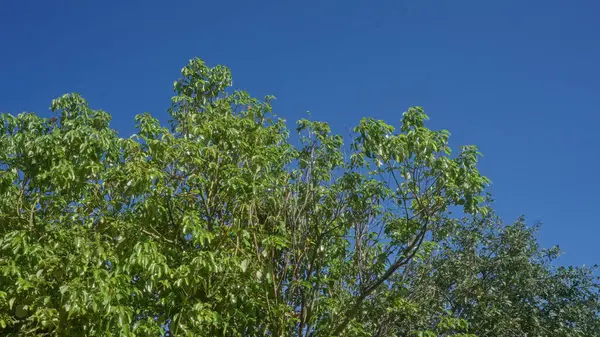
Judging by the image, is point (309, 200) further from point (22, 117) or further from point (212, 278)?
point (22, 117)

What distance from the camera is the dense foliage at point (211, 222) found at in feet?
24.2

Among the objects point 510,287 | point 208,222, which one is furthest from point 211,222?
point 510,287

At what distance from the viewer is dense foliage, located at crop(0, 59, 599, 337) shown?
7391 mm

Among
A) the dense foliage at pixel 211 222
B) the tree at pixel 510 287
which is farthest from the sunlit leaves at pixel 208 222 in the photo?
the tree at pixel 510 287

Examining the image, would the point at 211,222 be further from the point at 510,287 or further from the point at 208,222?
the point at 510,287

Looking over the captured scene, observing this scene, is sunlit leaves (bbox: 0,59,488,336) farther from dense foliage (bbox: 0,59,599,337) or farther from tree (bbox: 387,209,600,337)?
tree (bbox: 387,209,600,337)

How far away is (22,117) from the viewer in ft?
31.5

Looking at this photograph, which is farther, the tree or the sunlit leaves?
the tree

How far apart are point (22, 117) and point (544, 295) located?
10.7m

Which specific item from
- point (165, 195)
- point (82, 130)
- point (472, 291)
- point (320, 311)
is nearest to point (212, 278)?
point (165, 195)

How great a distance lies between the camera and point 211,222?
900 cm

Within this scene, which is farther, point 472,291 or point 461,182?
point 472,291

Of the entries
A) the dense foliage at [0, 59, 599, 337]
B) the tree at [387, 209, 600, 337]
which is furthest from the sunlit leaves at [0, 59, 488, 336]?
the tree at [387, 209, 600, 337]

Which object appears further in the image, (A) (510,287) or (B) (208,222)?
(A) (510,287)
